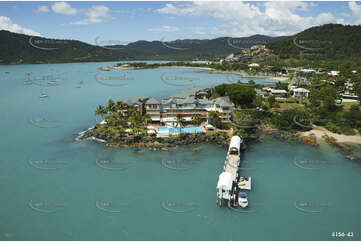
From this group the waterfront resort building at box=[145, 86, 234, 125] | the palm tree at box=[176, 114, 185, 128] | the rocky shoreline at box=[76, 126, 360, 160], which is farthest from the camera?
the waterfront resort building at box=[145, 86, 234, 125]

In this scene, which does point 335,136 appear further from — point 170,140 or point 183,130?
point 170,140

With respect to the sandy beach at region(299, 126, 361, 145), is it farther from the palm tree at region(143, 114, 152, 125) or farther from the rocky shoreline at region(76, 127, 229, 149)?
the palm tree at region(143, 114, 152, 125)

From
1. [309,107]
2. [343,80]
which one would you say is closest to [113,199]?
[309,107]

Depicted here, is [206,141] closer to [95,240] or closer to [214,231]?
[214,231]

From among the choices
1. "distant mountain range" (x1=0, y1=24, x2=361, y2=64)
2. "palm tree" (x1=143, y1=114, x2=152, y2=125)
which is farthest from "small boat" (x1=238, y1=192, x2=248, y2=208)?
"distant mountain range" (x1=0, y1=24, x2=361, y2=64)

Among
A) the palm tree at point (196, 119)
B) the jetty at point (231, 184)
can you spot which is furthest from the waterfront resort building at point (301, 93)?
the jetty at point (231, 184)

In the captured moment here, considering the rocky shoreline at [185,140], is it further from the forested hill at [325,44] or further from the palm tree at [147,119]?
the forested hill at [325,44]

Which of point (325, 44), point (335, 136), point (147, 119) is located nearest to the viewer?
point (335, 136)

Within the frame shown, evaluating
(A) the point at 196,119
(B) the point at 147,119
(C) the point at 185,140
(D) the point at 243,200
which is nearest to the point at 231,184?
(D) the point at 243,200
